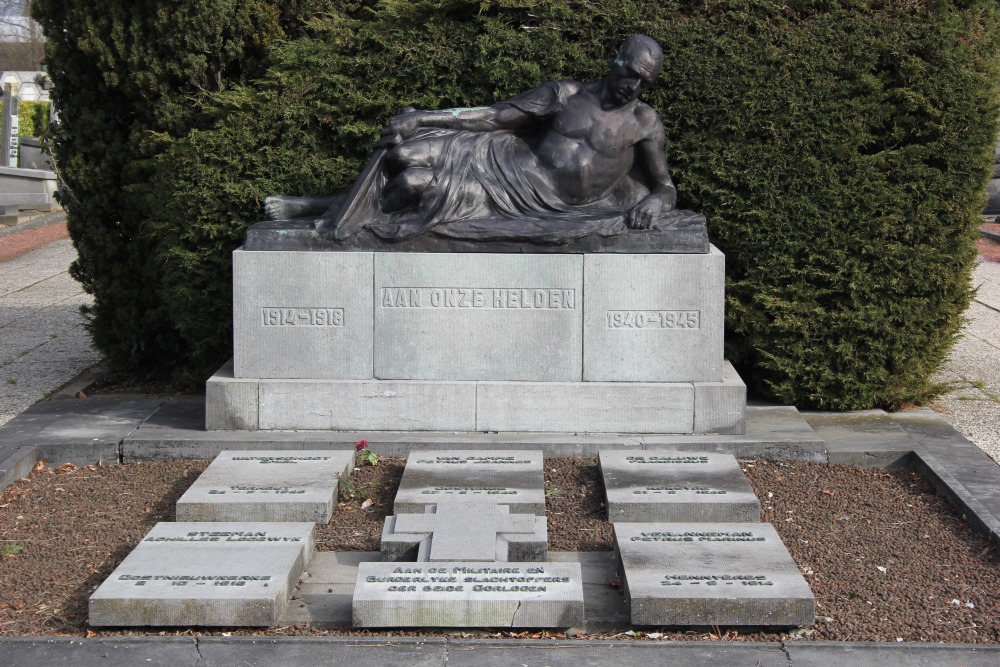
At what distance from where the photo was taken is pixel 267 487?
5945mm

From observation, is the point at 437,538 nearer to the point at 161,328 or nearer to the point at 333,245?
the point at 333,245

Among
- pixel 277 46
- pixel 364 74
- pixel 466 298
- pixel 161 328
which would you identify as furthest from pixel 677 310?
pixel 161 328

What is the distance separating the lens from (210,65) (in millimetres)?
8164

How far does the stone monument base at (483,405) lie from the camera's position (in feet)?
22.6

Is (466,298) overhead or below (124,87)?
below

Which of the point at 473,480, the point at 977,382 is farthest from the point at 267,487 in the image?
the point at 977,382

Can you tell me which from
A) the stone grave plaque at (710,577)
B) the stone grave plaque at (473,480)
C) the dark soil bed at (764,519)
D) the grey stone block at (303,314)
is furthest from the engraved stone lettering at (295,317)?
the stone grave plaque at (710,577)

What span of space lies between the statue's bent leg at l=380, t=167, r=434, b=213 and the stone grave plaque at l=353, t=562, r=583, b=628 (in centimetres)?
291

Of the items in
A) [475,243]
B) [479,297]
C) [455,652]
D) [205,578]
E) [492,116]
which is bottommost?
[455,652]

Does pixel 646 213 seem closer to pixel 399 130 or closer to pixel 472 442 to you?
pixel 399 130

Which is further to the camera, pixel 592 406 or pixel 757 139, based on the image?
pixel 757 139

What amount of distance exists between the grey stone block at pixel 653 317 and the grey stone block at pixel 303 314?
1343 millimetres

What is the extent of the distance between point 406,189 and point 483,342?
1.01 m

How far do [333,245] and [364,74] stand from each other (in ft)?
4.77
